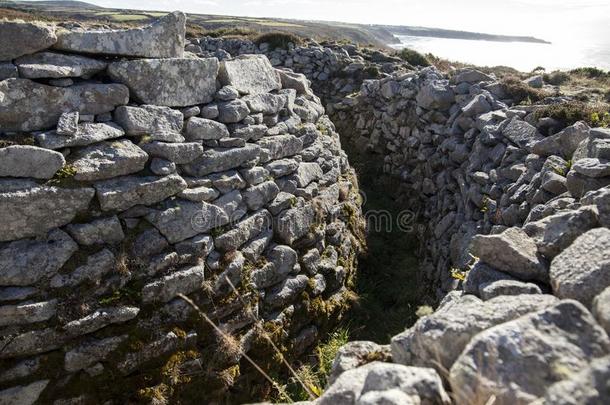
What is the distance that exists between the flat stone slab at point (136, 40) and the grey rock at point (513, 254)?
15.4ft

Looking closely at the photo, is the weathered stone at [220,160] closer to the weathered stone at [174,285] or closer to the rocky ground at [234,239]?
the rocky ground at [234,239]

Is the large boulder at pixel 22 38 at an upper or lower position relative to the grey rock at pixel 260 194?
upper

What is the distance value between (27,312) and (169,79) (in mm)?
3323

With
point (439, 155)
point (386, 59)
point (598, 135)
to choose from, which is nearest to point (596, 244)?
point (598, 135)

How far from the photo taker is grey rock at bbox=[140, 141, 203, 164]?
5.83 metres

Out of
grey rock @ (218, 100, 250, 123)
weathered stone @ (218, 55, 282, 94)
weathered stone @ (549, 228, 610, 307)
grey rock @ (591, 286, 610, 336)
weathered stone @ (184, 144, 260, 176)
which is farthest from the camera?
weathered stone @ (218, 55, 282, 94)

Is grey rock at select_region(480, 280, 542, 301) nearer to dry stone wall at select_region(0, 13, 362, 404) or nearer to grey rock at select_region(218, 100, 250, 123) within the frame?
dry stone wall at select_region(0, 13, 362, 404)

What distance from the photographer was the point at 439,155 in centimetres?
1138

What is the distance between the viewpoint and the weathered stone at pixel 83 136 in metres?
5.13

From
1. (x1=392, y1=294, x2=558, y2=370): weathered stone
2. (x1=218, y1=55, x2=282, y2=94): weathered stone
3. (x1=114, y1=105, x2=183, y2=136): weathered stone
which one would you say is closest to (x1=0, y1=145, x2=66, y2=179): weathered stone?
(x1=114, y1=105, x2=183, y2=136): weathered stone

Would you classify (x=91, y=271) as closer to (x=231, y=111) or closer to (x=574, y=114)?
(x=231, y=111)

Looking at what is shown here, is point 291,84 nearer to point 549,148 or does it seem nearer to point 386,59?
point 549,148

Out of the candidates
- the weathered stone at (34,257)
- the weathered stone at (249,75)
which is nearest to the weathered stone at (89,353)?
the weathered stone at (34,257)

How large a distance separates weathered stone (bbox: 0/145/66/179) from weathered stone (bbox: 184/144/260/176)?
1.59 m
